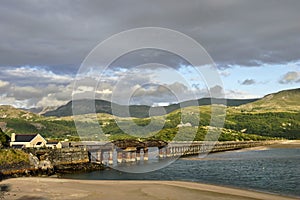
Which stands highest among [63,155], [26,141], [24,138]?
[24,138]

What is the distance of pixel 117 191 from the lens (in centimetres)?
3859

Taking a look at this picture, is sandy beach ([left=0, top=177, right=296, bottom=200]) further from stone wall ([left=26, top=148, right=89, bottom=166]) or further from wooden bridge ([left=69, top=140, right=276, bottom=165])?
wooden bridge ([left=69, top=140, right=276, bottom=165])

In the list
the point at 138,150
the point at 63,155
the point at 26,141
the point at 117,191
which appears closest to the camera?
the point at 117,191

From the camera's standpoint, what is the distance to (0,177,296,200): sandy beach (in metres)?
35.0

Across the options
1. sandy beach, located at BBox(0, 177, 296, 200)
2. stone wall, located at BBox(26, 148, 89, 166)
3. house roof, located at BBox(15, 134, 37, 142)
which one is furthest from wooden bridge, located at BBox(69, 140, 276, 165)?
sandy beach, located at BBox(0, 177, 296, 200)

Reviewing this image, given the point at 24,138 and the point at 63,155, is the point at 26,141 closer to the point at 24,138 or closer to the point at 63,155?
the point at 24,138

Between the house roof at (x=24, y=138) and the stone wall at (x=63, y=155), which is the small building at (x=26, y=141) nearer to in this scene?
the house roof at (x=24, y=138)

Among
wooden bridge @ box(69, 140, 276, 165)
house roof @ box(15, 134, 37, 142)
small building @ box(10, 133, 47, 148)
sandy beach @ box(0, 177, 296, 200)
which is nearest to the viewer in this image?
sandy beach @ box(0, 177, 296, 200)

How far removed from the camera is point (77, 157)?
6675 cm

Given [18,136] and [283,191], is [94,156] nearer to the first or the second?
[18,136]

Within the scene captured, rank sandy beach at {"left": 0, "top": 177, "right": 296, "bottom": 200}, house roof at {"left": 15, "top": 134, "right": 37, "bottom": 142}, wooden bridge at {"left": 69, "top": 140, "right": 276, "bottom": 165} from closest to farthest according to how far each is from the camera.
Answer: sandy beach at {"left": 0, "top": 177, "right": 296, "bottom": 200} → house roof at {"left": 15, "top": 134, "right": 37, "bottom": 142} → wooden bridge at {"left": 69, "top": 140, "right": 276, "bottom": 165}

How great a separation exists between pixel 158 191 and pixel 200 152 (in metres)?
81.5

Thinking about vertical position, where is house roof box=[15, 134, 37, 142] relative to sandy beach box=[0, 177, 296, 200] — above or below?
above

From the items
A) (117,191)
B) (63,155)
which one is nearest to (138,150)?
(63,155)
